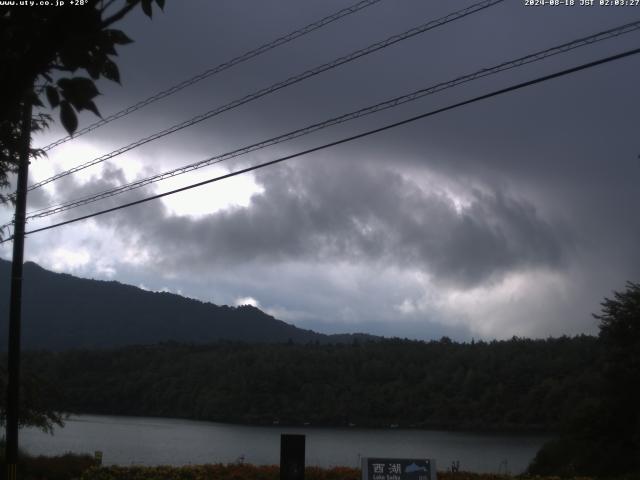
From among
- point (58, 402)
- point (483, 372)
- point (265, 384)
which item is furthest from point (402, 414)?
point (58, 402)

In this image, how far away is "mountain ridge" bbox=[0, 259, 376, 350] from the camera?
502 ft

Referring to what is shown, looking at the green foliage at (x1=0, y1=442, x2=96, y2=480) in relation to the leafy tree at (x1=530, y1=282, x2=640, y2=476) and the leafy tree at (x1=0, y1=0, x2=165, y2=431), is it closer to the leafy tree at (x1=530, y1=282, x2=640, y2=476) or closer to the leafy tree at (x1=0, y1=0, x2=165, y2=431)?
the leafy tree at (x1=530, y1=282, x2=640, y2=476)

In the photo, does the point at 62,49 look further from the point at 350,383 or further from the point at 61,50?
the point at 350,383

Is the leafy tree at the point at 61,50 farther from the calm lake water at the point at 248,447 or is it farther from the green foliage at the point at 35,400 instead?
the calm lake water at the point at 248,447

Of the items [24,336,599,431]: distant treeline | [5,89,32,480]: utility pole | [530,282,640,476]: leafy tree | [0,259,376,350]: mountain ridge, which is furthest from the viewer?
[0,259,376,350]: mountain ridge

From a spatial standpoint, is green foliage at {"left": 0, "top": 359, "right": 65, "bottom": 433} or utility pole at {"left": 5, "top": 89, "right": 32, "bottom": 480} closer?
utility pole at {"left": 5, "top": 89, "right": 32, "bottom": 480}

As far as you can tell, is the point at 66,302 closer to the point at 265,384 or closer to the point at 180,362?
the point at 180,362

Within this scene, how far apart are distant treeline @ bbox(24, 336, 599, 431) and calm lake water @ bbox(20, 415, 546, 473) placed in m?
6.88

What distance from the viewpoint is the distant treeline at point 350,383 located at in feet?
216

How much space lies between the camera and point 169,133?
58.7 feet

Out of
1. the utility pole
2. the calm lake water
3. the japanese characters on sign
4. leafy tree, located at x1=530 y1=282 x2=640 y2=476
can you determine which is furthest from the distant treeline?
the japanese characters on sign

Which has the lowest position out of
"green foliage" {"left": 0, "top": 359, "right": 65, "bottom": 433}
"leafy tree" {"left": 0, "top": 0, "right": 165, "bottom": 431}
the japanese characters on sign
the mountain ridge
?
the japanese characters on sign

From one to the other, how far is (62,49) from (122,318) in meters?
179

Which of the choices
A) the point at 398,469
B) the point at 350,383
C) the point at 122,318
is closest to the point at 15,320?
the point at 398,469
